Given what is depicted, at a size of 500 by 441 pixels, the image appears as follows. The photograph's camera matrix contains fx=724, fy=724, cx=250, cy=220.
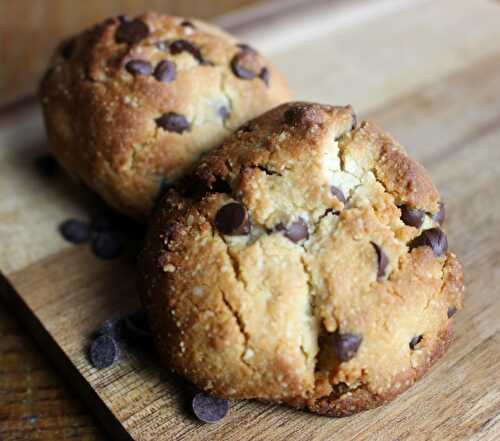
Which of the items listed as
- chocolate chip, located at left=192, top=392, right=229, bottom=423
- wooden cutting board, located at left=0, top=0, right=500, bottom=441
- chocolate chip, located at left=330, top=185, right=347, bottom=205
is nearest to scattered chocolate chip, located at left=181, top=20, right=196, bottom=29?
wooden cutting board, located at left=0, top=0, right=500, bottom=441

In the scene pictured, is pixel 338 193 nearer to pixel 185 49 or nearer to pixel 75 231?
pixel 185 49

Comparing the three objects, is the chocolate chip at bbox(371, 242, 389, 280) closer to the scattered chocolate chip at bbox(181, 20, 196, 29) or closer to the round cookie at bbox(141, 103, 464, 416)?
the round cookie at bbox(141, 103, 464, 416)

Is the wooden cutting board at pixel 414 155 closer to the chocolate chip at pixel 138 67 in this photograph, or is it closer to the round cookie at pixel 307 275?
the round cookie at pixel 307 275

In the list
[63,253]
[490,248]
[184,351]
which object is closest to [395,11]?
[490,248]

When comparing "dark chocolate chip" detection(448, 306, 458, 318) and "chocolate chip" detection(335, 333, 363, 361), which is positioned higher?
"chocolate chip" detection(335, 333, 363, 361)

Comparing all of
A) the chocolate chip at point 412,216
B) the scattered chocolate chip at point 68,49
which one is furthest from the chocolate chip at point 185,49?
the chocolate chip at point 412,216

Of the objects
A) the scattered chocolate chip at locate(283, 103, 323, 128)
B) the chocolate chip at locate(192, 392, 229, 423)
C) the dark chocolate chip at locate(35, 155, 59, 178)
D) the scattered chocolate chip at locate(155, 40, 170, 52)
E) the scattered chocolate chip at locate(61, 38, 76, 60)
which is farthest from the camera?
the dark chocolate chip at locate(35, 155, 59, 178)
